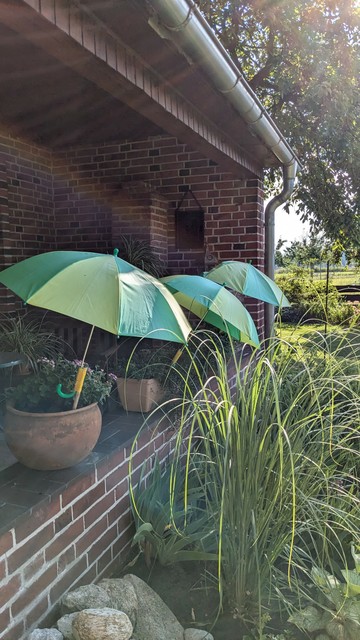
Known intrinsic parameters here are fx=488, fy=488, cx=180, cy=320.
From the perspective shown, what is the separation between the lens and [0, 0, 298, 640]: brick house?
191 centimetres

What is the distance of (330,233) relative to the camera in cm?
807

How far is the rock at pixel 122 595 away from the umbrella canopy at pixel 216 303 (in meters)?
1.30

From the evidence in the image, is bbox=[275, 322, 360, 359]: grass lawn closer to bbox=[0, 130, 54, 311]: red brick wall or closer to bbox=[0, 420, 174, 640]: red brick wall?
bbox=[0, 420, 174, 640]: red brick wall

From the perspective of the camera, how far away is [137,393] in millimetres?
3061

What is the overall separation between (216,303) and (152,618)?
61.0 inches

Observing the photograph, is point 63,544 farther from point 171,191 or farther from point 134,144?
point 134,144

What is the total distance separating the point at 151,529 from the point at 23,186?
3689 millimetres

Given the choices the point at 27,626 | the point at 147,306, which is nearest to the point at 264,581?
the point at 27,626

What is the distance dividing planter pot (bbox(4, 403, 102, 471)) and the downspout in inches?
67.4

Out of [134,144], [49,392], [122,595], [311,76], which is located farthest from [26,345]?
[311,76]

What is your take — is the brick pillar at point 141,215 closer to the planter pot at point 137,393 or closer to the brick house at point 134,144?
the brick house at point 134,144

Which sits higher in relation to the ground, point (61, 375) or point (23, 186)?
point (23, 186)

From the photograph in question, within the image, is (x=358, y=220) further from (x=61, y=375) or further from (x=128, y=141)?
(x=61, y=375)

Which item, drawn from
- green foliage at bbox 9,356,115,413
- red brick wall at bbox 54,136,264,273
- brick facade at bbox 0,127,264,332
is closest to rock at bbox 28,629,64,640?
green foliage at bbox 9,356,115,413
